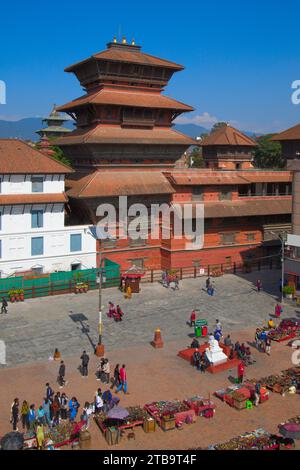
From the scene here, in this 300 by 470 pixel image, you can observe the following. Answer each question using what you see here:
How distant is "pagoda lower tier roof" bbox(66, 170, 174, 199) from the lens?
144 ft

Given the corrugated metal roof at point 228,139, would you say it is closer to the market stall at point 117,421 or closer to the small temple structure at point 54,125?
the small temple structure at point 54,125

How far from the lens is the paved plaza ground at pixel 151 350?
21.7 meters

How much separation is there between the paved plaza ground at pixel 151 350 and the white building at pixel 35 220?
14.2 ft

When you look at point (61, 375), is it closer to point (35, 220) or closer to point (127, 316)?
point (127, 316)

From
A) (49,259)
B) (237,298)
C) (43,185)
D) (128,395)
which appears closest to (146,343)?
(128,395)

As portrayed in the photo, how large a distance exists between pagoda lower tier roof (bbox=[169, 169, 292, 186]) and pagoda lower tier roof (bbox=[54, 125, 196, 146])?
10.4 ft

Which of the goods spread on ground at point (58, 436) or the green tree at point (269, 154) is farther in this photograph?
the green tree at point (269, 154)

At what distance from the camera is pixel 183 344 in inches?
1230

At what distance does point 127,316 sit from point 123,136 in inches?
725

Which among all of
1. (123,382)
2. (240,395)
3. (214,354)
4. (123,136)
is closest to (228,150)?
(123,136)

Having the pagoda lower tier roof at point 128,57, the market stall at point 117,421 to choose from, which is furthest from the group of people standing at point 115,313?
the pagoda lower tier roof at point 128,57

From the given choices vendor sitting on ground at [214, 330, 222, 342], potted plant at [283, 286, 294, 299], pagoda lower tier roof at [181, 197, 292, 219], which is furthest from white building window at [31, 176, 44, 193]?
potted plant at [283, 286, 294, 299]

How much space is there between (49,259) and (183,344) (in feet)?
56.1

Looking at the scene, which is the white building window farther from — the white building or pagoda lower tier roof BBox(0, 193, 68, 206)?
pagoda lower tier roof BBox(0, 193, 68, 206)
